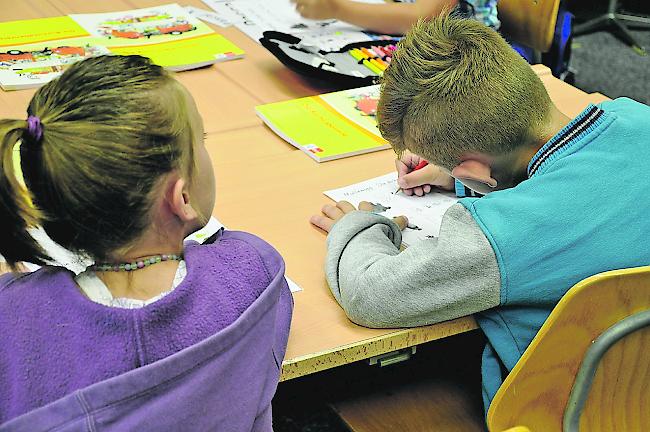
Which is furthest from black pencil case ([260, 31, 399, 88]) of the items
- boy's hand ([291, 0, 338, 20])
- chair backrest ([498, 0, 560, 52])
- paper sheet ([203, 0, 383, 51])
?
chair backrest ([498, 0, 560, 52])

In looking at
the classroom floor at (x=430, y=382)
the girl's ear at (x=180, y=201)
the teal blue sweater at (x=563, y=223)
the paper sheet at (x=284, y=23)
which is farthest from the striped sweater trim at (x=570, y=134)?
the paper sheet at (x=284, y=23)

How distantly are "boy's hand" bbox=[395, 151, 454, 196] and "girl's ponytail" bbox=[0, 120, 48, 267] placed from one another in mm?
688

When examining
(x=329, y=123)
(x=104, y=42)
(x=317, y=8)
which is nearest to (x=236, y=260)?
(x=329, y=123)

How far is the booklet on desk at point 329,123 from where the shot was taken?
65.4 inches

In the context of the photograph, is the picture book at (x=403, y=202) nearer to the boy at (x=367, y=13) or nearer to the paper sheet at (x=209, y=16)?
the boy at (x=367, y=13)

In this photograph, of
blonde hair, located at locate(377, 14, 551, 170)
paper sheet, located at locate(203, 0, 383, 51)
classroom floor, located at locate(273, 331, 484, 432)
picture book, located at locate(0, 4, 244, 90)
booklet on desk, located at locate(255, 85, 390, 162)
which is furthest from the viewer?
paper sheet, located at locate(203, 0, 383, 51)

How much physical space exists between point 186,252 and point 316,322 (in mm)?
244

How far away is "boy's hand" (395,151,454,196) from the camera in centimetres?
151

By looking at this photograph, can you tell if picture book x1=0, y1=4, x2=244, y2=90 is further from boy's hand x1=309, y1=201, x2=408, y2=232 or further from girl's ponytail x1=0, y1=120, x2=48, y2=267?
girl's ponytail x1=0, y1=120, x2=48, y2=267

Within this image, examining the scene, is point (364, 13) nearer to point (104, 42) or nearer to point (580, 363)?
point (104, 42)

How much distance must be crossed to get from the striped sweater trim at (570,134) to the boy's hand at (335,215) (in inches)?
9.6

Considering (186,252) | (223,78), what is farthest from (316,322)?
(223,78)

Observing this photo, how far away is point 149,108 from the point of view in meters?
0.94

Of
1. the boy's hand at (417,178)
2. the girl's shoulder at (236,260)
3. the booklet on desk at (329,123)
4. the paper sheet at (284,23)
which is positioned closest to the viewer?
the girl's shoulder at (236,260)
